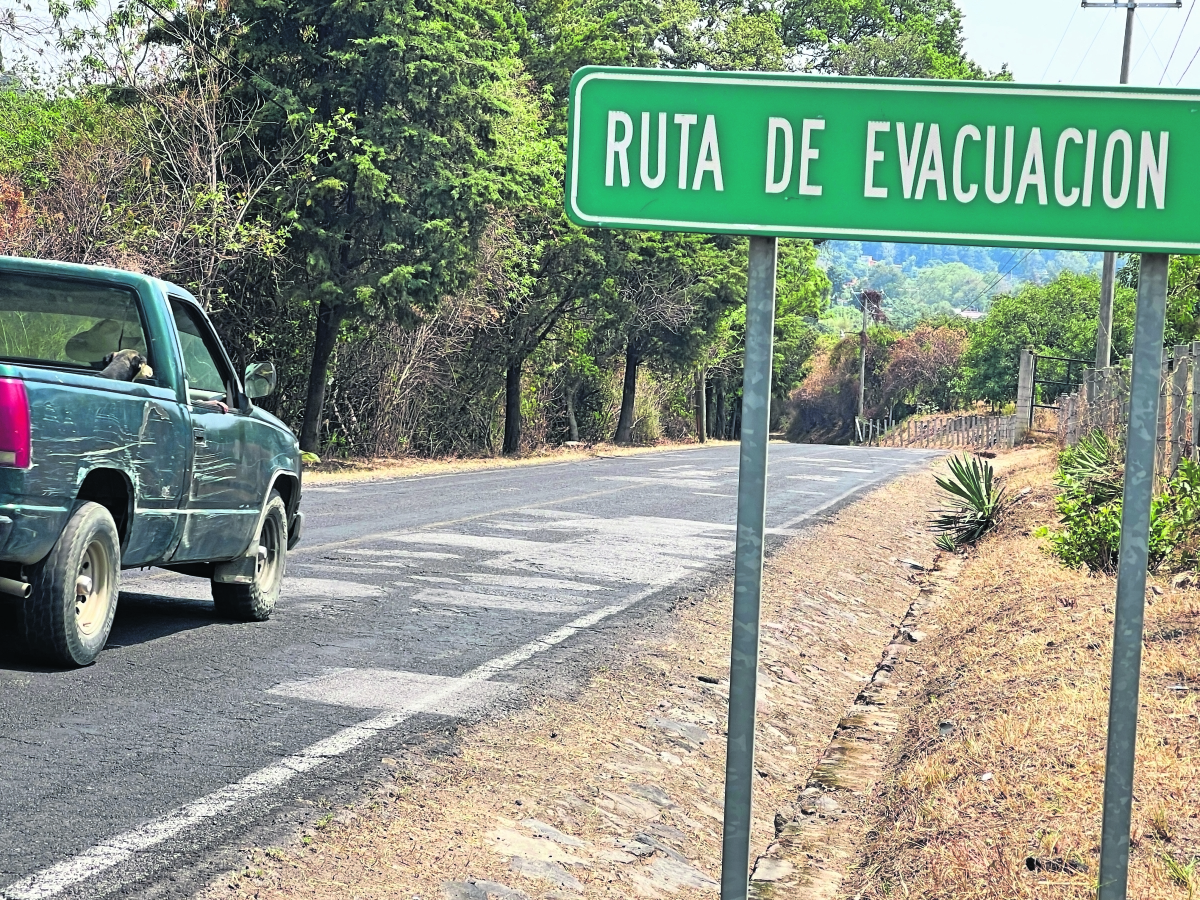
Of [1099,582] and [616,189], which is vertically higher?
[616,189]

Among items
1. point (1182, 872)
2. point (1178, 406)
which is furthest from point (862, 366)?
point (1182, 872)

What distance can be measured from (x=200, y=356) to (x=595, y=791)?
394 centimetres

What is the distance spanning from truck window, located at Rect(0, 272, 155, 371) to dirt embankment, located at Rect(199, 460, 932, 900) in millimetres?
3023

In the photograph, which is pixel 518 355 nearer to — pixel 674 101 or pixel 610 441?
pixel 610 441

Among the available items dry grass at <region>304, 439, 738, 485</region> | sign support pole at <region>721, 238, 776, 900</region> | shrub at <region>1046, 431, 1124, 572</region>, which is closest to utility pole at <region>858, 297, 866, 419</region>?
dry grass at <region>304, 439, 738, 485</region>

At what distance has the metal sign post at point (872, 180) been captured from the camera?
2.83 metres

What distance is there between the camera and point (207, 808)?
4824 millimetres

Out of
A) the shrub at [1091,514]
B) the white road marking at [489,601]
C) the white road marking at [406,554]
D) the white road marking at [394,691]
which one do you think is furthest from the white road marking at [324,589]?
the shrub at [1091,514]

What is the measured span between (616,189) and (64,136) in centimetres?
2207

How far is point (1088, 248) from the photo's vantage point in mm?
2930

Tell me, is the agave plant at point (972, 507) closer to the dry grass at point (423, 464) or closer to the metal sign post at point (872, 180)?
the dry grass at point (423, 464)

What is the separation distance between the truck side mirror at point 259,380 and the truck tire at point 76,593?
143 centimetres

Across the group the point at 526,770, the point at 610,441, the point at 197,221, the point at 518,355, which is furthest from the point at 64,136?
the point at 610,441

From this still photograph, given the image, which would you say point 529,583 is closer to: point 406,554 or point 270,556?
point 406,554
